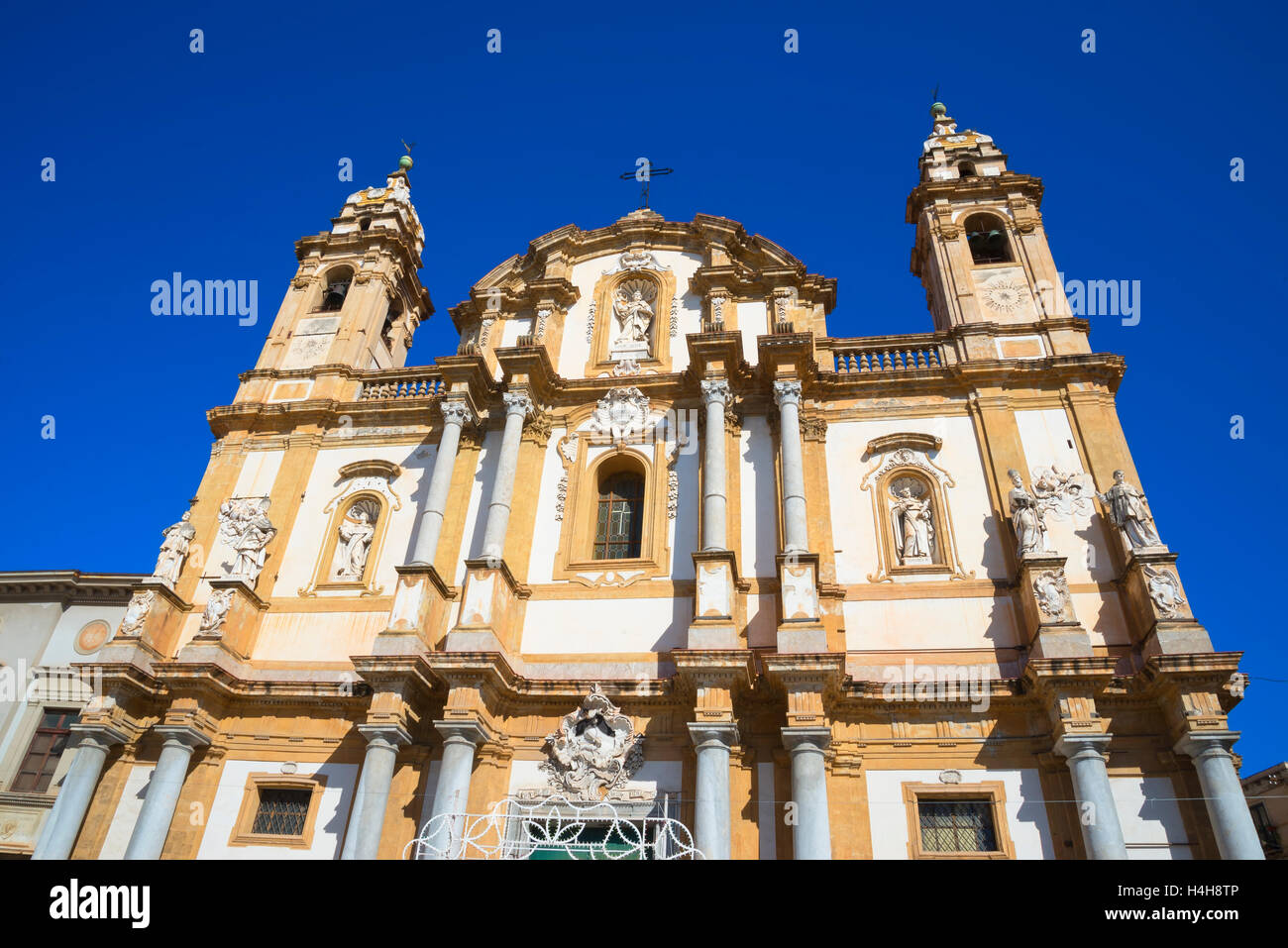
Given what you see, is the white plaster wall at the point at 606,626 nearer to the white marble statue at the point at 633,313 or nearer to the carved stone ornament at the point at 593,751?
the carved stone ornament at the point at 593,751

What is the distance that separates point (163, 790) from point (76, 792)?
1574mm

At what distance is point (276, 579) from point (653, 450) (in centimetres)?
751

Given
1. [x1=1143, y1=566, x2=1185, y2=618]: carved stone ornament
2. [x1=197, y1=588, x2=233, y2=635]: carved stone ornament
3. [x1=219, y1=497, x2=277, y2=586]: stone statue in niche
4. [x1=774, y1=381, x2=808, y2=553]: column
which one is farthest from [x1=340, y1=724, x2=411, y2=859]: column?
[x1=1143, y1=566, x2=1185, y2=618]: carved stone ornament

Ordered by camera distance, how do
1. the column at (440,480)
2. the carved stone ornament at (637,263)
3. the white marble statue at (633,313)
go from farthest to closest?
the carved stone ornament at (637,263) → the white marble statue at (633,313) → the column at (440,480)

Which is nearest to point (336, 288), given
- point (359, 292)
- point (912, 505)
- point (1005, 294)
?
point (359, 292)

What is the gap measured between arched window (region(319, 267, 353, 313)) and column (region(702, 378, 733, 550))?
10938 millimetres

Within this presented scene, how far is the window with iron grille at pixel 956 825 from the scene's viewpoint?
1170 cm

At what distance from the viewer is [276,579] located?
16.2m

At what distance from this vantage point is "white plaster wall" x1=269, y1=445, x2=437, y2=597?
16.1m

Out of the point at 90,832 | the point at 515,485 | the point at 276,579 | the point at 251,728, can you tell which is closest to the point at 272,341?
the point at 276,579

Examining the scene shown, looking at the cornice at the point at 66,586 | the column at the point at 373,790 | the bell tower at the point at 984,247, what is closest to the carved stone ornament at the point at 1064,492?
the bell tower at the point at 984,247

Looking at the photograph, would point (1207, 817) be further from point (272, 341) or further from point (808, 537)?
point (272, 341)

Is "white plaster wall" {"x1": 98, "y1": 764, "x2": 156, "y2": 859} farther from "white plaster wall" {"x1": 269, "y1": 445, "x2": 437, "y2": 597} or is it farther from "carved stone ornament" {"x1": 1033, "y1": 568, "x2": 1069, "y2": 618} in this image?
"carved stone ornament" {"x1": 1033, "y1": 568, "x2": 1069, "y2": 618}

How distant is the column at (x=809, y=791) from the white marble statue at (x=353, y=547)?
8638mm
